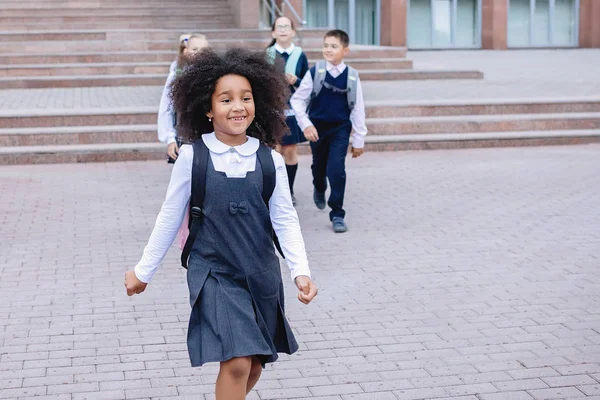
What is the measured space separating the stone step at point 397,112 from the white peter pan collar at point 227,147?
10.2 m

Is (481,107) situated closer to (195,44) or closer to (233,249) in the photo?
(195,44)

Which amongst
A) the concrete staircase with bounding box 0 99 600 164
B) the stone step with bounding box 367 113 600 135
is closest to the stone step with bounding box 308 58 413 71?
the concrete staircase with bounding box 0 99 600 164

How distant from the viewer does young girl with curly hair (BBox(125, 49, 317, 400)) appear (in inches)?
157

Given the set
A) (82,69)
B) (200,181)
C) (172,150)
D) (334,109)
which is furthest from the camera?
(82,69)

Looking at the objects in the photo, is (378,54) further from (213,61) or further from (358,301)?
(213,61)

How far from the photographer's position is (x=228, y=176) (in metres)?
4.07

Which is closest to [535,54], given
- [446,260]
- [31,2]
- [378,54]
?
[378,54]

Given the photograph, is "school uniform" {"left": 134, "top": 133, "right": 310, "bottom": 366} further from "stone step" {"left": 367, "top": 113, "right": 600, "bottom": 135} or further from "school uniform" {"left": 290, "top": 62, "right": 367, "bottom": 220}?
"stone step" {"left": 367, "top": 113, "right": 600, "bottom": 135}

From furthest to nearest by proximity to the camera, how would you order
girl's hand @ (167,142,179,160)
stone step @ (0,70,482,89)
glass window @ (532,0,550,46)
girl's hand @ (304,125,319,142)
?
glass window @ (532,0,550,46)
stone step @ (0,70,482,89)
girl's hand @ (304,125,319,142)
girl's hand @ (167,142,179,160)

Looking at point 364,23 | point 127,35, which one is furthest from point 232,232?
point 364,23

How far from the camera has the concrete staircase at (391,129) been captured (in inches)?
525

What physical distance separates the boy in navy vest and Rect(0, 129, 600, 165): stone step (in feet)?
14.8

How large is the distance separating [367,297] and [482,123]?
27.3ft

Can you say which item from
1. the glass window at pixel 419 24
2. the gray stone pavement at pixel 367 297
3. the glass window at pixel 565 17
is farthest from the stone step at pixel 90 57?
the glass window at pixel 565 17
